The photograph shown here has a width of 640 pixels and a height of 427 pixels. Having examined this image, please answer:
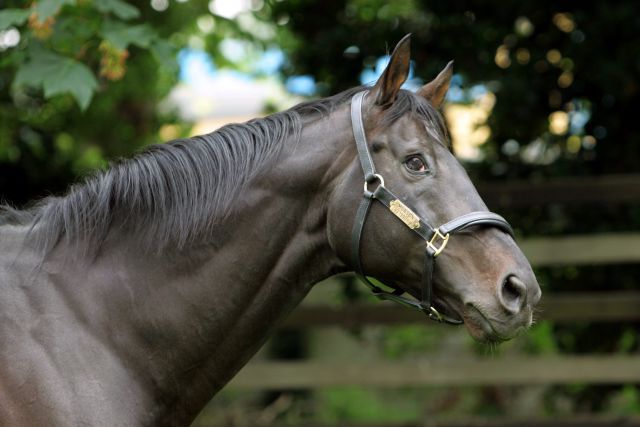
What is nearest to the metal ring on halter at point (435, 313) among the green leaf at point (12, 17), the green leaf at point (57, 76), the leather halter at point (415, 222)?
the leather halter at point (415, 222)

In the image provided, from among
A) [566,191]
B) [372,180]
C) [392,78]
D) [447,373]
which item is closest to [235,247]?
[372,180]

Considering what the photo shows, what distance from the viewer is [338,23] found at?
6449 millimetres

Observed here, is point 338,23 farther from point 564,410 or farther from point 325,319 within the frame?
point 564,410

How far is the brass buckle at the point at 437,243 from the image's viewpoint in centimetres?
267

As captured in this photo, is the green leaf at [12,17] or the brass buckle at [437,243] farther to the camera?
the green leaf at [12,17]

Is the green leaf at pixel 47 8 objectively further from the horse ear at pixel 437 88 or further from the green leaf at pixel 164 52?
the horse ear at pixel 437 88

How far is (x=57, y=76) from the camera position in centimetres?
377

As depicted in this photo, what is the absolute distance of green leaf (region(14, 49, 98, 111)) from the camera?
371 cm

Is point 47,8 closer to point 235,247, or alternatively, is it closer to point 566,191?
point 235,247

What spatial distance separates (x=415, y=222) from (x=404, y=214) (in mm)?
44

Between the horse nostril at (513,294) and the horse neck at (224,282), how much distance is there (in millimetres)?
564

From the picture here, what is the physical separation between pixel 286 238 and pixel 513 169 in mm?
3899

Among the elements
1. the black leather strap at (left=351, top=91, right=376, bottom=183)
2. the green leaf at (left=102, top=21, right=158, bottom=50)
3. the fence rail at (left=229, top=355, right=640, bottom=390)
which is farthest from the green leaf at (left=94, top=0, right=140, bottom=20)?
the fence rail at (left=229, top=355, right=640, bottom=390)

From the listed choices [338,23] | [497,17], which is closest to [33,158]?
[338,23]
